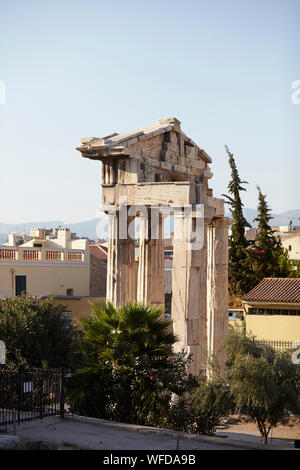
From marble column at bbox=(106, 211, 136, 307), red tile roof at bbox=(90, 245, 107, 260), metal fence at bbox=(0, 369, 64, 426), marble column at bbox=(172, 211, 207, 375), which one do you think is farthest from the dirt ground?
red tile roof at bbox=(90, 245, 107, 260)

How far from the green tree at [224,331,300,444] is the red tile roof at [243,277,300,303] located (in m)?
12.0

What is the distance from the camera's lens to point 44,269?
3447 cm

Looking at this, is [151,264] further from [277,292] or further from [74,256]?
[74,256]

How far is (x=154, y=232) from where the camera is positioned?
22.8m

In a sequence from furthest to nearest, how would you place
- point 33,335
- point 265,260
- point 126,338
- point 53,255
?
1. point 265,260
2. point 53,255
3. point 33,335
4. point 126,338

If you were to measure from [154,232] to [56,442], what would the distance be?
11.3 metres

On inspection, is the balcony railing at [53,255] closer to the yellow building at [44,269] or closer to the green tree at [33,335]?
the yellow building at [44,269]

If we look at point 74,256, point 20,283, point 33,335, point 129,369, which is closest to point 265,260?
point 74,256

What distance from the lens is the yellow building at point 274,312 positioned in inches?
1126

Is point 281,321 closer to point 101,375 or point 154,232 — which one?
point 154,232

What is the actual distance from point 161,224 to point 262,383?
8276 mm

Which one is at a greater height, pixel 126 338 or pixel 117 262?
pixel 117 262

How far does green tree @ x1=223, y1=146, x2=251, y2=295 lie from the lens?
38844mm
